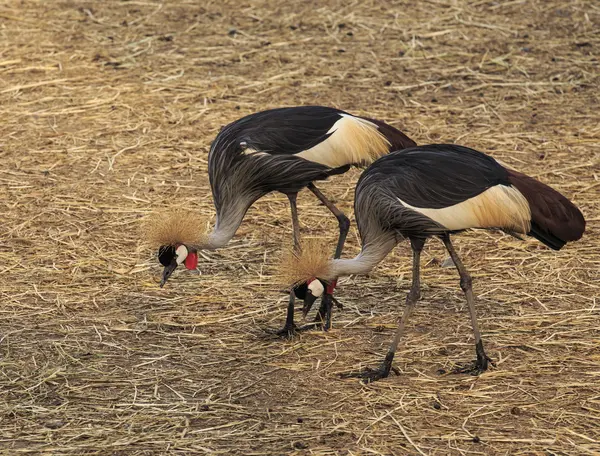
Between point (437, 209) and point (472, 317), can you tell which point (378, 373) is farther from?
point (437, 209)

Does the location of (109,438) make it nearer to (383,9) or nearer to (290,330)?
(290,330)

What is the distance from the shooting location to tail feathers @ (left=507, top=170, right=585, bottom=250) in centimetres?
527

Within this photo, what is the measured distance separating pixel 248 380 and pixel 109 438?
0.87 m

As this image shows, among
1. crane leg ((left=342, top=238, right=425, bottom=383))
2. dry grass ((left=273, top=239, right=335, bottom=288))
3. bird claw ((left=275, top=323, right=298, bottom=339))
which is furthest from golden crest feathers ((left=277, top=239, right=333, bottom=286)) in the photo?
bird claw ((left=275, top=323, right=298, bottom=339))

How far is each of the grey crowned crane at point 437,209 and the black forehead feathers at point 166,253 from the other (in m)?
0.77

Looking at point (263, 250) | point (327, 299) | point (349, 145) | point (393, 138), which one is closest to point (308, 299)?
point (327, 299)

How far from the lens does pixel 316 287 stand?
5352mm

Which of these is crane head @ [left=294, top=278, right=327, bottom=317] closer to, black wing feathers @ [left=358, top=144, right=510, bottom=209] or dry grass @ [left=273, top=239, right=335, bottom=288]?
dry grass @ [left=273, top=239, right=335, bottom=288]

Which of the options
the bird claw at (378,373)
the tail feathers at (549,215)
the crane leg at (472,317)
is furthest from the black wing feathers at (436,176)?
the bird claw at (378,373)

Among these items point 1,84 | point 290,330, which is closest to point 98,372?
point 290,330

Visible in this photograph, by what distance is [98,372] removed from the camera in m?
5.48

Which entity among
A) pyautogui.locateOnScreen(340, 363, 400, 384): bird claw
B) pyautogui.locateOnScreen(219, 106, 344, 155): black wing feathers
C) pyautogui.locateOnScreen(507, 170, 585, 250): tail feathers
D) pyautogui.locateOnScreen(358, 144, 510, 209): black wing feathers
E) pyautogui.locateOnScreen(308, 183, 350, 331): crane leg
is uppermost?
pyautogui.locateOnScreen(219, 106, 344, 155): black wing feathers

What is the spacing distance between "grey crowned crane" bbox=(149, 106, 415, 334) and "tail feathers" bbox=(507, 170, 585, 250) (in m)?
1.04

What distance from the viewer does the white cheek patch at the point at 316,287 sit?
5340 millimetres
